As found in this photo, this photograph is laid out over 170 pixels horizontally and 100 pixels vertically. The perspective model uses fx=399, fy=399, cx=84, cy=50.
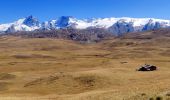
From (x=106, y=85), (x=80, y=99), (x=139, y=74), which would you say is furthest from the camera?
(x=139, y=74)

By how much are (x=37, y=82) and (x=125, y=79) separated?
56.0ft

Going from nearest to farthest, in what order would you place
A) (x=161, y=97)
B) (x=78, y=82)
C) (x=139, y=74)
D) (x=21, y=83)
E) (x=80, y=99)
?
(x=161, y=97) → (x=80, y=99) → (x=78, y=82) → (x=139, y=74) → (x=21, y=83)

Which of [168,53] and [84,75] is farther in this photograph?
[168,53]

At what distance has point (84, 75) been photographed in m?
70.9

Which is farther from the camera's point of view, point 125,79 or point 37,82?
point 37,82

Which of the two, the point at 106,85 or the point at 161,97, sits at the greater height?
the point at 161,97

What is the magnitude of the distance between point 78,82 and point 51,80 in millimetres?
6471

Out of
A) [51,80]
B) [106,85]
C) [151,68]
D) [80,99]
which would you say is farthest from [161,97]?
[151,68]

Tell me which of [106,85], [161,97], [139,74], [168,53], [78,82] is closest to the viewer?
[161,97]

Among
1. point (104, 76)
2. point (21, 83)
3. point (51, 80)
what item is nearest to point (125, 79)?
point (104, 76)

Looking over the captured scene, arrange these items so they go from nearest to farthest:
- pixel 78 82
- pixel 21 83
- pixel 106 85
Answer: pixel 106 85 < pixel 78 82 < pixel 21 83

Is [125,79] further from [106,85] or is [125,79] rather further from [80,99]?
[80,99]

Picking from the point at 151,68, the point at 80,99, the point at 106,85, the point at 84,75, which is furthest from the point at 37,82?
the point at 80,99

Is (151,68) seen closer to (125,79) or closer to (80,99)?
(125,79)
